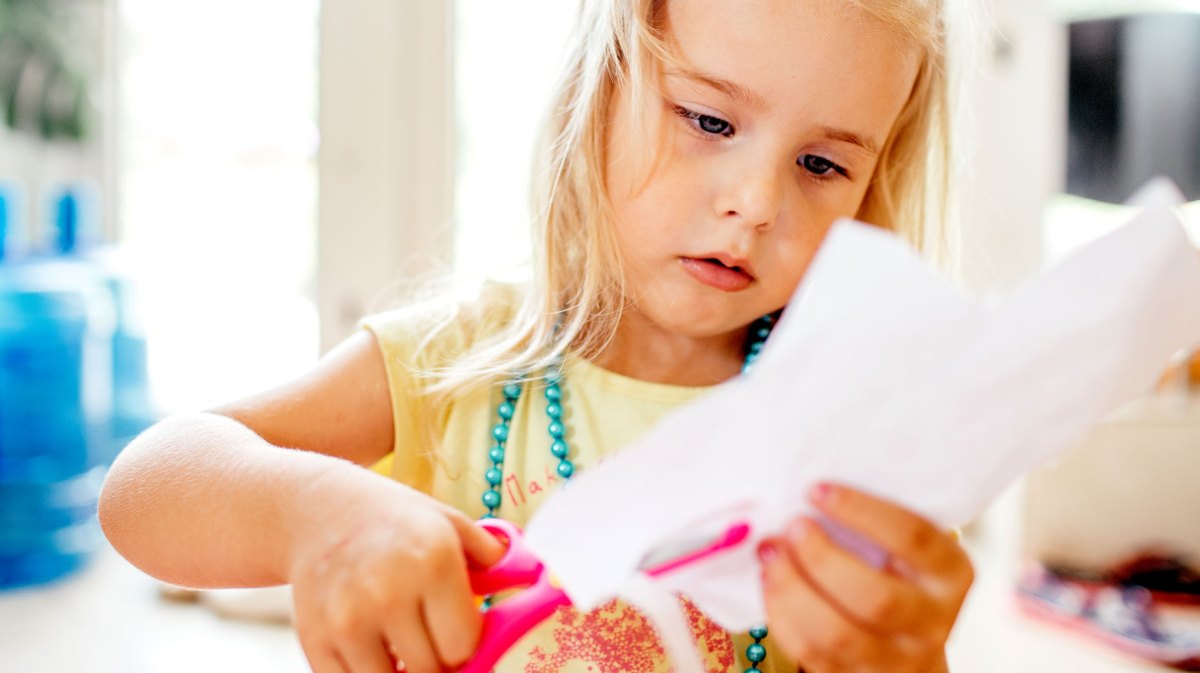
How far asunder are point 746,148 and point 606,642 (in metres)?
0.29

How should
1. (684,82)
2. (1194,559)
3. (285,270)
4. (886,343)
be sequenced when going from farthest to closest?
(285,270) < (1194,559) < (684,82) < (886,343)

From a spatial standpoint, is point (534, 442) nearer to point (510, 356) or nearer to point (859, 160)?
point (510, 356)

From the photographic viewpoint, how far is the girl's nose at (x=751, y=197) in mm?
511

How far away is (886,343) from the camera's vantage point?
29 centimetres

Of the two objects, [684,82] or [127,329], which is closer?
[684,82]

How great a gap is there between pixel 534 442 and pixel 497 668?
136mm

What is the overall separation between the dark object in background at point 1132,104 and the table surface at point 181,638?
41cm

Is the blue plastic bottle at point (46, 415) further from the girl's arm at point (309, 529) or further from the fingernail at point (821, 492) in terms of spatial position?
the fingernail at point (821, 492)

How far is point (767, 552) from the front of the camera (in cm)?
34

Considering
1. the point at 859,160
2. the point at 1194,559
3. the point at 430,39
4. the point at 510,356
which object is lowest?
the point at 1194,559

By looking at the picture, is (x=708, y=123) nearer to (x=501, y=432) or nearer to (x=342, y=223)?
(x=501, y=432)

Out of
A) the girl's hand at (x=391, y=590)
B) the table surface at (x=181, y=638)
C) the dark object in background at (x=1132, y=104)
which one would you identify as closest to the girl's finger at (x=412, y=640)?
the girl's hand at (x=391, y=590)

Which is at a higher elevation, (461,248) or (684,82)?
(684,82)

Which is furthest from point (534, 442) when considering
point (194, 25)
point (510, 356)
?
point (194, 25)
